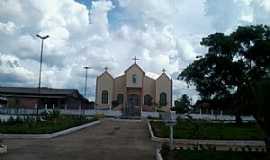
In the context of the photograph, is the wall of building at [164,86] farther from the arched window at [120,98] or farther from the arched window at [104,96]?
the arched window at [104,96]

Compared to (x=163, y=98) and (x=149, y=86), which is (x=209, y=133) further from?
(x=149, y=86)

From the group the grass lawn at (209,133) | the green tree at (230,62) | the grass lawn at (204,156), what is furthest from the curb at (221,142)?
the green tree at (230,62)

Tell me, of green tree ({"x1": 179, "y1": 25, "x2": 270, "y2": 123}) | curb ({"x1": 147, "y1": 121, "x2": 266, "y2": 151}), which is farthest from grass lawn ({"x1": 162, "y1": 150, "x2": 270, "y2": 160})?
green tree ({"x1": 179, "y1": 25, "x2": 270, "y2": 123})

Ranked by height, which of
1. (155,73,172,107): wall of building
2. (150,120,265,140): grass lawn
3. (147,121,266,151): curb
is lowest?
(147,121,266,151): curb

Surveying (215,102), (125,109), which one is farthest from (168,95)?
Answer: (215,102)

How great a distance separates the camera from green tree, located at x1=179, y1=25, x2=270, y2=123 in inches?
1458

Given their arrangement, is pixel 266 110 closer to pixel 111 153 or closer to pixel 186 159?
pixel 186 159

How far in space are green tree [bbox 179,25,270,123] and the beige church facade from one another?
2180 centimetres

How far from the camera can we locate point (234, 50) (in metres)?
37.9

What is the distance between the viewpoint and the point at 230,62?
124ft

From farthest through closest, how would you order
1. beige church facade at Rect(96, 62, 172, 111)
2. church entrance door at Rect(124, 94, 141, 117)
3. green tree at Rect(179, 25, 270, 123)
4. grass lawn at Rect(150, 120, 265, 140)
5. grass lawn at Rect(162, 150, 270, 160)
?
beige church facade at Rect(96, 62, 172, 111) → church entrance door at Rect(124, 94, 141, 117) → green tree at Rect(179, 25, 270, 123) → grass lawn at Rect(150, 120, 265, 140) → grass lawn at Rect(162, 150, 270, 160)

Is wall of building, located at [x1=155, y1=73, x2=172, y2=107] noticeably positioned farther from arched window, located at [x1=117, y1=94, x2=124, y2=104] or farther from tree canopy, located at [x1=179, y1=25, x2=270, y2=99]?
tree canopy, located at [x1=179, y1=25, x2=270, y2=99]

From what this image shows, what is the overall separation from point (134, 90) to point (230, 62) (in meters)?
26.2

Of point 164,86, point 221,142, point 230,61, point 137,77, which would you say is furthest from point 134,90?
point 221,142
